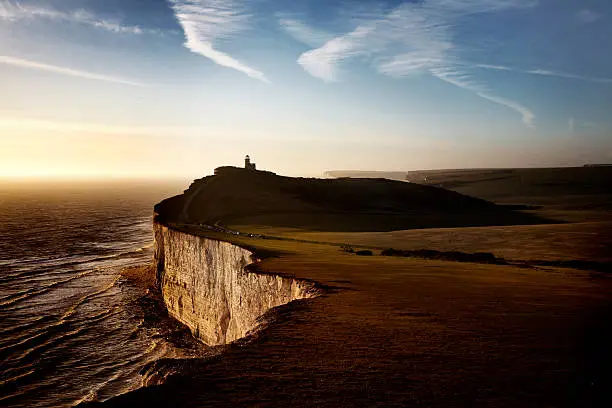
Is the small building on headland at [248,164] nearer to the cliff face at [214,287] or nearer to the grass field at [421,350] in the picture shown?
the cliff face at [214,287]

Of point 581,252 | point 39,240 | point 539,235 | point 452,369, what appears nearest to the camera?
point 452,369

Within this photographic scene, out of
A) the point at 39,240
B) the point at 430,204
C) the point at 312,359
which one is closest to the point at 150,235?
the point at 39,240

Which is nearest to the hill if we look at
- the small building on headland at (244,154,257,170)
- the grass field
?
the small building on headland at (244,154,257,170)

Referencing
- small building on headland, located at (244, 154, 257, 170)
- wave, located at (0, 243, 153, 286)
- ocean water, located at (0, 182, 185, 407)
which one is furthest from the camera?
small building on headland, located at (244, 154, 257, 170)

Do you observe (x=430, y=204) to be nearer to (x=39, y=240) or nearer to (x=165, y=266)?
(x=165, y=266)

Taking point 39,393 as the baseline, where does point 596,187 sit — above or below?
above

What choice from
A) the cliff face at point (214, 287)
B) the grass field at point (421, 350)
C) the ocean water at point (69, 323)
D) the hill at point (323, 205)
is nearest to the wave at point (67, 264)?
the ocean water at point (69, 323)

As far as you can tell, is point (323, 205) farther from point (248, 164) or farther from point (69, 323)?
point (69, 323)

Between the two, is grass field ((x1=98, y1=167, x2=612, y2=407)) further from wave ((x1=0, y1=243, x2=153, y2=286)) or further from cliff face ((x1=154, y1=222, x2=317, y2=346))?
wave ((x1=0, y1=243, x2=153, y2=286))
